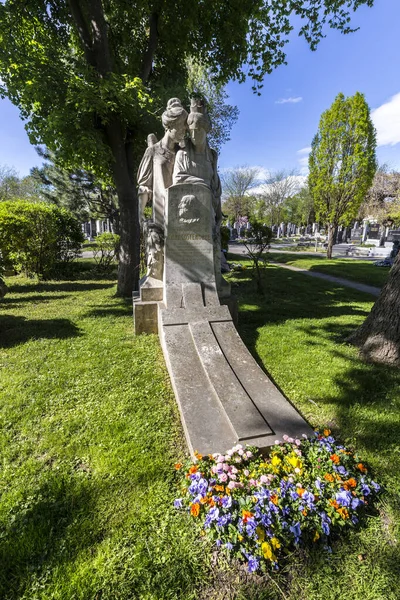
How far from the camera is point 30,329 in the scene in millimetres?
5074

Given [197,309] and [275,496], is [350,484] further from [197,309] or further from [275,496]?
[197,309]

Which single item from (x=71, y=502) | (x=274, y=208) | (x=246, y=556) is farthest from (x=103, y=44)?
(x=274, y=208)

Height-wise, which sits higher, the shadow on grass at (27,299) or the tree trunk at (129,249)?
the tree trunk at (129,249)

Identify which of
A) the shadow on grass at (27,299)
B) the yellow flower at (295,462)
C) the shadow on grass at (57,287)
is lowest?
the yellow flower at (295,462)

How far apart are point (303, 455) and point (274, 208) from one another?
57.2m

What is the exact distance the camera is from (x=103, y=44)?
6547 millimetres

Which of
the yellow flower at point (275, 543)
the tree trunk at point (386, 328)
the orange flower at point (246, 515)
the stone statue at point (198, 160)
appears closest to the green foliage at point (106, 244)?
the stone statue at point (198, 160)

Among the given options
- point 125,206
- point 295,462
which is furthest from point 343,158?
point 295,462

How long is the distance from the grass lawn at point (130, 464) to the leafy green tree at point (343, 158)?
55.2 feet

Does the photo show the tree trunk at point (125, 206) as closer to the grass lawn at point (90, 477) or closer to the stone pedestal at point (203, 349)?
the stone pedestal at point (203, 349)

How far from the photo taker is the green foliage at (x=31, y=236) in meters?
8.84

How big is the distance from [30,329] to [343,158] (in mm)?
20158

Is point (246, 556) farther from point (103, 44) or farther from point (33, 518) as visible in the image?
point (103, 44)

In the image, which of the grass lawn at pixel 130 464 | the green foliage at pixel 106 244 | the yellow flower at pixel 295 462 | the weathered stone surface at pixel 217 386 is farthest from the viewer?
the green foliage at pixel 106 244
